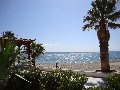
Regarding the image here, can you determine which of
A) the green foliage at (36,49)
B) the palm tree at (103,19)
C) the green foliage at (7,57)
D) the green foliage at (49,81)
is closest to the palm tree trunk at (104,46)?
the palm tree at (103,19)

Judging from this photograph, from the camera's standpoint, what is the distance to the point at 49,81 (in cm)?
827

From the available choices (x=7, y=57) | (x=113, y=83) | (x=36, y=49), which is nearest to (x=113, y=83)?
(x=113, y=83)

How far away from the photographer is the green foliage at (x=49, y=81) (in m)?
7.39

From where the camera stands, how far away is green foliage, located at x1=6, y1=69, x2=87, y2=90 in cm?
739

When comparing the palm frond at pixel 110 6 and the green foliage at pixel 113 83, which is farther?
the palm frond at pixel 110 6

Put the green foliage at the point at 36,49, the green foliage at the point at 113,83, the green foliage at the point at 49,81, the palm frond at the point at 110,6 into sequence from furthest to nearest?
1. the green foliage at the point at 36,49
2. the palm frond at the point at 110,6
3. the green foliage at the point at 49,81
4. the green foliage at the point at 113,83

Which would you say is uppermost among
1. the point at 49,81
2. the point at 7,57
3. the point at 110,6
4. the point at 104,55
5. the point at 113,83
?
the point at 110,6

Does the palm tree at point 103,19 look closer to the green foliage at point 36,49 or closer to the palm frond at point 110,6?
the palm frond at point 110,6

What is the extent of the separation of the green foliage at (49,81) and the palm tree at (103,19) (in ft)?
39.7

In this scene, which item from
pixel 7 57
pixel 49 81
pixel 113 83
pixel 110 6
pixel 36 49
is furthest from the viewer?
pixel 36 49

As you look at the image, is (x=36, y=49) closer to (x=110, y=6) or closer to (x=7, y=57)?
(x=110, y=6)

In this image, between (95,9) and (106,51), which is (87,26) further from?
(106,51)

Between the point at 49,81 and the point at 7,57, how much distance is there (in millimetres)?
1956

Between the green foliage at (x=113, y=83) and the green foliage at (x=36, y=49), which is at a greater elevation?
the green foliage at (x=36, y=49)
